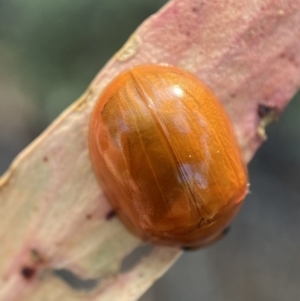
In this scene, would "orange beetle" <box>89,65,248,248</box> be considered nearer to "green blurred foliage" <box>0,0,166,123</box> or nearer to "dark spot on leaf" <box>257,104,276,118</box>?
"dark spot on leaf" <box>257,104,276,118</box>

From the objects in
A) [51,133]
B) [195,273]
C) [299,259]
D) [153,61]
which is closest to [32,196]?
[51,133]

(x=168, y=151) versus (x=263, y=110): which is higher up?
(x=168, y=151)

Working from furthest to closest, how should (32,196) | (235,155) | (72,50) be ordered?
(72,50) < (32,196) < (235,155)

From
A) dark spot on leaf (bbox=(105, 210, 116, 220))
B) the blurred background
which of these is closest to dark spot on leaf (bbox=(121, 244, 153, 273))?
dark spot on leaf (bbox=(105, 210, 116, 220))

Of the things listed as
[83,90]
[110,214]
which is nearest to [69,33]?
[83,90]

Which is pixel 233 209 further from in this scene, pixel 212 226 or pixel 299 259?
pixel 299 259

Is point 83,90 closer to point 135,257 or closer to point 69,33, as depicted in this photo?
point 69,33
